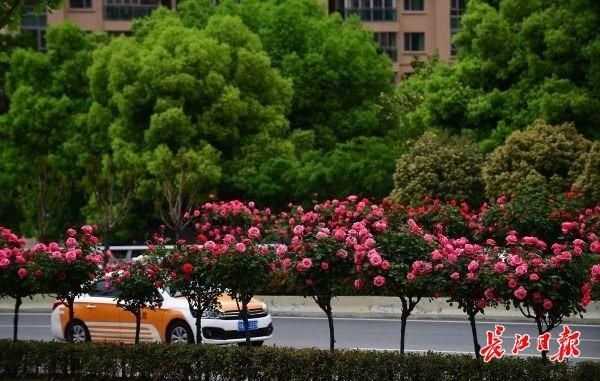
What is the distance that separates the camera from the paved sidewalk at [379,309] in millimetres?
24281

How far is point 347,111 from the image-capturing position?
4866cm

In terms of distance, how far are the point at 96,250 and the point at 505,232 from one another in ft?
32.4

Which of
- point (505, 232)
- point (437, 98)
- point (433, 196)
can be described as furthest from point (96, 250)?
point (437, 98)

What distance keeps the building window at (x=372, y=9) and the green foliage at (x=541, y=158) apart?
37.5 m

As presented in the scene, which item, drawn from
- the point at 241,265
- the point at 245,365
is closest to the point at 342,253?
the point at 241,265

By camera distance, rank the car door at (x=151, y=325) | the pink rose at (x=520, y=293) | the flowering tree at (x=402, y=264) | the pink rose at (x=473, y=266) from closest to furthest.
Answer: the pink rose at (x=520, y=293)
the pink rose at (x=473, y=266)
the flowering tree at (x=402, y=264)
the car door at (x=151, y=325)

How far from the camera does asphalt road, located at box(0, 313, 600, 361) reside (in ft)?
65.2

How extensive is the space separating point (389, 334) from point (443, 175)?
9.82m

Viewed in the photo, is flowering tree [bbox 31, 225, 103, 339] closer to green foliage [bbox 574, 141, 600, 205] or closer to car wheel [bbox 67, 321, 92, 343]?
car wheel [bbox 67, 321, 92, 343]

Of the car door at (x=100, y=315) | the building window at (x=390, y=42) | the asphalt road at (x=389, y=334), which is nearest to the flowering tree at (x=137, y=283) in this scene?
the car door at (x=100, y=315)

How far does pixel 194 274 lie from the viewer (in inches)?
551

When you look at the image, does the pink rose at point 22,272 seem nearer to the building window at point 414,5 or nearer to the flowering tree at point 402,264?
the flowering tree at point 402,264

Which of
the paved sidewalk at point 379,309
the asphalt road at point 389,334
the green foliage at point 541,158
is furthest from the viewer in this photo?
the green foliage at point 541,158

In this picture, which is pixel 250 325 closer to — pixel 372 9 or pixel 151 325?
pixel 151 325
